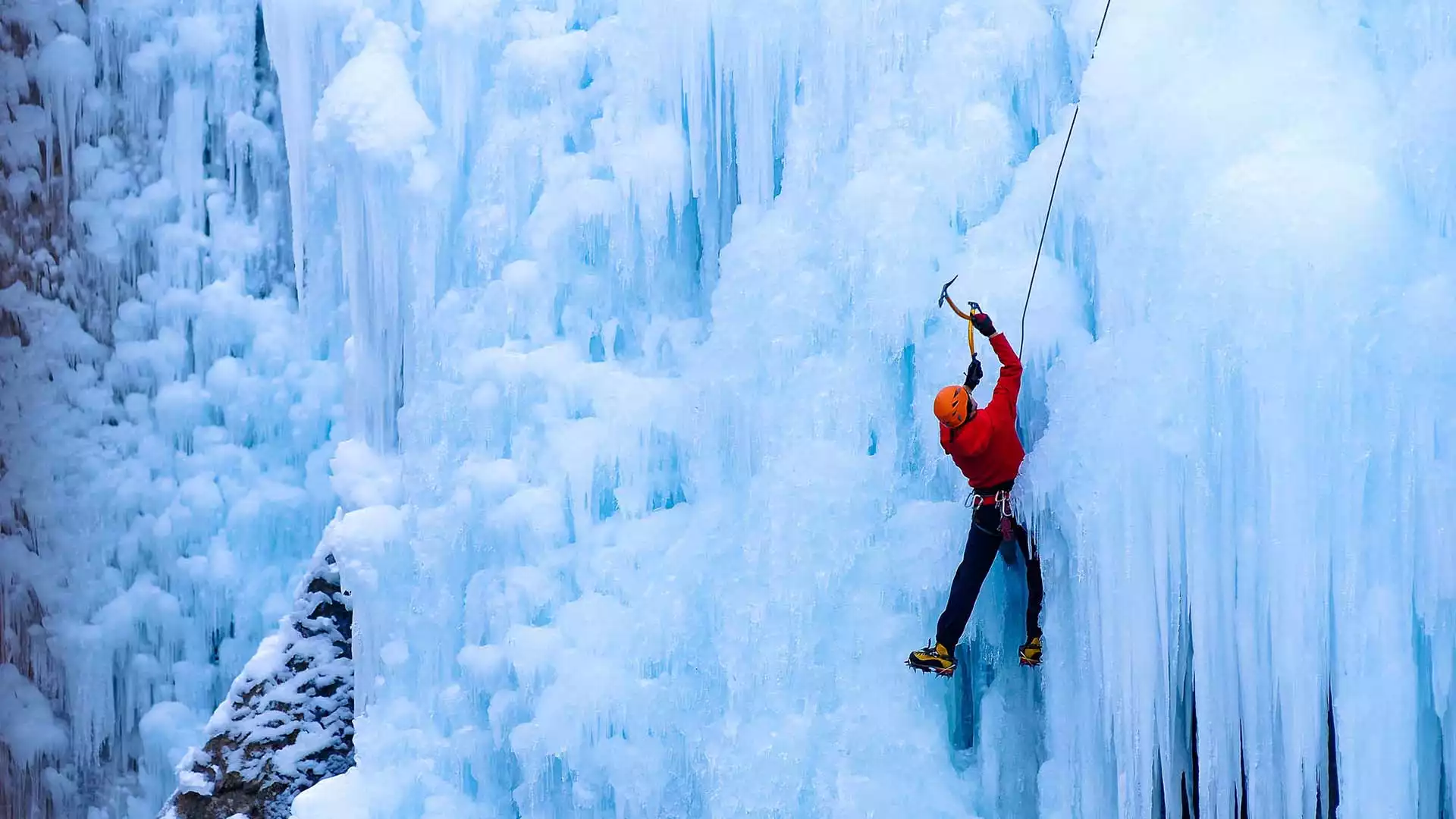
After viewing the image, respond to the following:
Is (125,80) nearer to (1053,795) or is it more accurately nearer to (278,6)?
(278,6)

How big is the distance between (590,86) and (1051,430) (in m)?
2.93

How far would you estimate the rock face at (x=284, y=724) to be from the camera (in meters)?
7.24

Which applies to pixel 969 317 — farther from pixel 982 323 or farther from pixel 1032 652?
pixel 1032 652

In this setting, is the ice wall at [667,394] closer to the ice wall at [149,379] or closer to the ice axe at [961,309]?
the ice axe at [961,309]

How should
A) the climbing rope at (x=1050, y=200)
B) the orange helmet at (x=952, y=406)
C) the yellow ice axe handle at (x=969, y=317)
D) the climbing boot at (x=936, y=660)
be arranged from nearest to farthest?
the orange helmet at (x=952, y=406) < the yellow ice axe handle at (x=969, y=317) < the climbing boot at (x=936, y=660) < the climbing rope at (x=1050, y=200)

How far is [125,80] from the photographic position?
960 cm

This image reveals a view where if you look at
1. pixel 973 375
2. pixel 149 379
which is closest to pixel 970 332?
pixel 973 375

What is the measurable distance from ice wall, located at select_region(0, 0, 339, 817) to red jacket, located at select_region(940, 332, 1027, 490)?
20.4 feet

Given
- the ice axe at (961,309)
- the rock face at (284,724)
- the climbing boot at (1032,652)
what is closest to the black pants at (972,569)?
the climbing boot at (1032,652)

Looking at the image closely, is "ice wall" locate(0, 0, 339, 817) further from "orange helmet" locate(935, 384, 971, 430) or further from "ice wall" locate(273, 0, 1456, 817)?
"orange helmet" locate(935, 384, 971, 430)

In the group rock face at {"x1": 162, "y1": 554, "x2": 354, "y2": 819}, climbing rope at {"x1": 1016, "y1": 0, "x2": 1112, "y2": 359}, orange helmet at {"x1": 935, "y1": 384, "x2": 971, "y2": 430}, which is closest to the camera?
orange helmet at {"x1": 935, "y1": 384, "x2": 971, "y2": 430}

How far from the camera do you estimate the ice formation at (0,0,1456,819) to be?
406 cm

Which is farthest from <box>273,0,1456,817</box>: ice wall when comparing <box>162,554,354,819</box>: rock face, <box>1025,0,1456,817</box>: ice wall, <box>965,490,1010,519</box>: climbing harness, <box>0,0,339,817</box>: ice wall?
<box>0,0,339,817</box>: ice wall

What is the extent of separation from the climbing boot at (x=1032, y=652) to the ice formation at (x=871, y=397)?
0.10 metres
